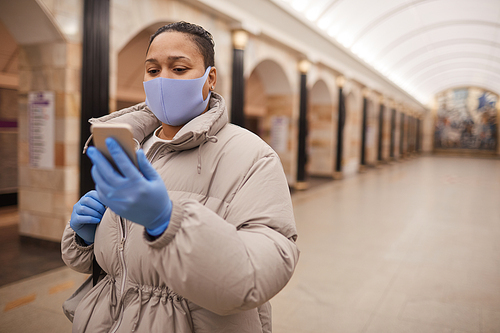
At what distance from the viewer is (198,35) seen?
1.41 metres

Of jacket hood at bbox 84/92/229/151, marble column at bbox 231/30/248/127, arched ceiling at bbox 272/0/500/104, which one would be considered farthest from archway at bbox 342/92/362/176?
jacket hood at bbox 84/92/229/151

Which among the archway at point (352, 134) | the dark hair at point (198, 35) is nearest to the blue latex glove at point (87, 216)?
the dark hair at point (198, 35)

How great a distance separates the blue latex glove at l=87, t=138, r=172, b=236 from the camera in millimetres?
959

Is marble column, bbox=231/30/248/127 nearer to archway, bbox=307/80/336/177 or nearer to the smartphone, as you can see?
archway, bbox=307/80/336/177

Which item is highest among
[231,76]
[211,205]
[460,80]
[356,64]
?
[460,80]

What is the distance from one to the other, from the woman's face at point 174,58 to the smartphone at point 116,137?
0.48 meters

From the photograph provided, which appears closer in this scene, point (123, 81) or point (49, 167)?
point (49, 167)

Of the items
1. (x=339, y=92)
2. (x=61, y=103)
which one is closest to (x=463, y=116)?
(x=339, y=92)

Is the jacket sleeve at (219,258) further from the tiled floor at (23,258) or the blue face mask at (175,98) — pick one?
the tiled floor at (23,258)

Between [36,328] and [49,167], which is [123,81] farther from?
[36,328]

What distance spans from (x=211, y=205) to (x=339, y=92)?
49.9 feet

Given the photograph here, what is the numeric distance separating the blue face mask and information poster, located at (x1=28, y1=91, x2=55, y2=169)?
14.2ft

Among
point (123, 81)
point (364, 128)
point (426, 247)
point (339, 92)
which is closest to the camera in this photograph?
point (426, 247)

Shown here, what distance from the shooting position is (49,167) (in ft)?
17.4
